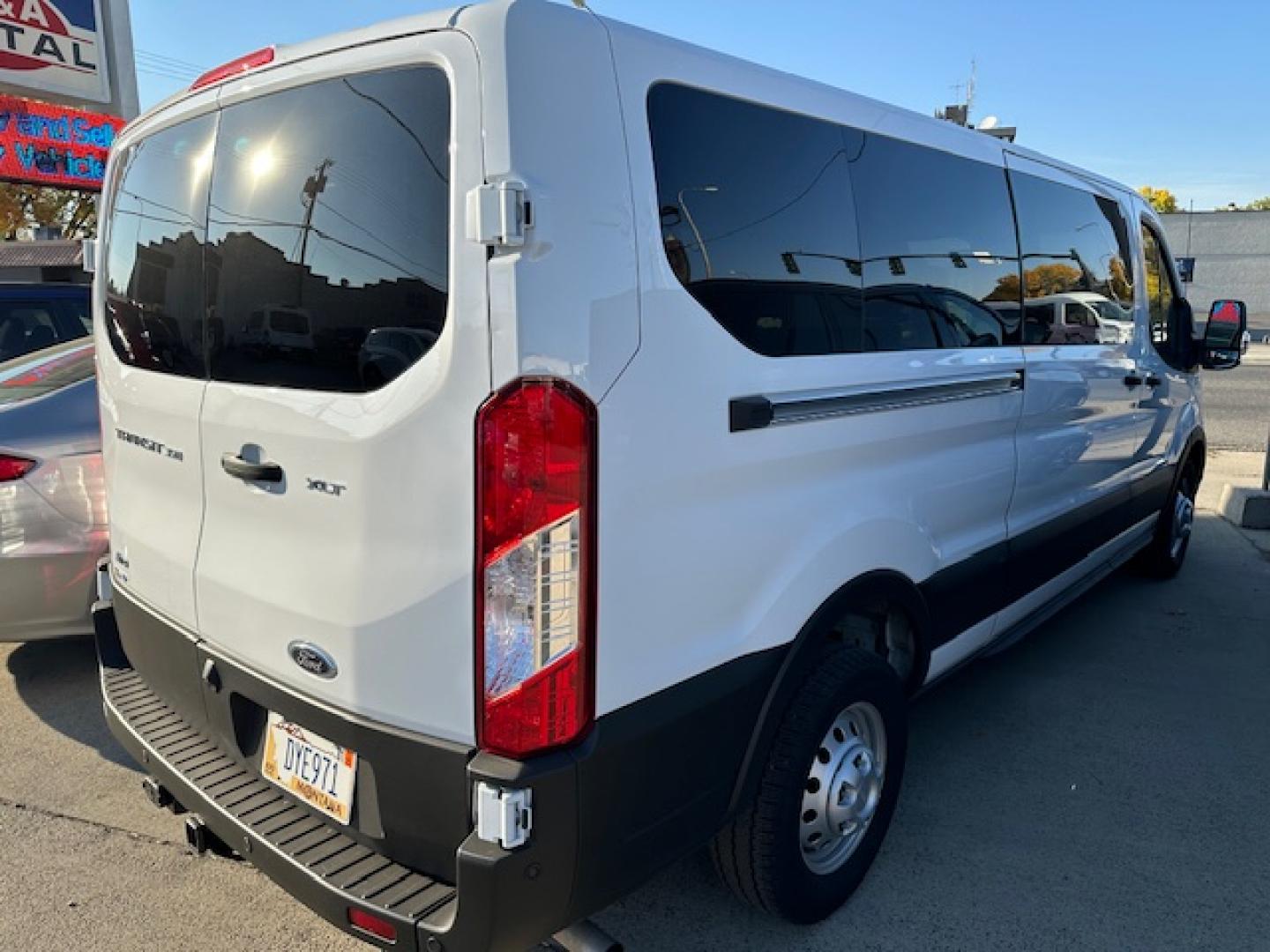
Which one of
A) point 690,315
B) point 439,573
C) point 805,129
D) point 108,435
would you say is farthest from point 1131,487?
point 108,435

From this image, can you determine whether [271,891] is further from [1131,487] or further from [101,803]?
[1131,487]

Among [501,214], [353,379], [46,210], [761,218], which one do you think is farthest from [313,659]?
[46,210]

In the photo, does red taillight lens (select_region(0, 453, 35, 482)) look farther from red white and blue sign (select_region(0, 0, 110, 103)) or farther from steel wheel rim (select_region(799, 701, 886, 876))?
red white and blue sign (select_region(0, 0, 110, 103))

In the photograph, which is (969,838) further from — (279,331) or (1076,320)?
(279,331)

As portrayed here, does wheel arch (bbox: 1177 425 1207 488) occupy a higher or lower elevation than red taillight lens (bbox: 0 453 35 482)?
lower

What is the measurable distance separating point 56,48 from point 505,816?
12727mm

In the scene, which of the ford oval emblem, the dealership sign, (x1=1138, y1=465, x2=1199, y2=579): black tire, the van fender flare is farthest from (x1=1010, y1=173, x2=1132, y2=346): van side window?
the dealership sign

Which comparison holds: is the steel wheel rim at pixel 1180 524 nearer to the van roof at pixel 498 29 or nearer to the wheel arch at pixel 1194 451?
the wheel arch at pixel 1194 451

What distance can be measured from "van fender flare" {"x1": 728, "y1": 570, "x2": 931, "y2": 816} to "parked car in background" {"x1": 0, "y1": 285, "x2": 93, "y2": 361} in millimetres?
4800

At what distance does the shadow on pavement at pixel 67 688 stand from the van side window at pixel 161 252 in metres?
1.81

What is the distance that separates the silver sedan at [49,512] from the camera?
3.52 metres

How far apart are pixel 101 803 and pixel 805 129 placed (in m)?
3.15

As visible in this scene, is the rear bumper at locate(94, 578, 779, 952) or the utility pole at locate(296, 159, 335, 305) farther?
the utility pole at locate(296, 159, 335, 305)

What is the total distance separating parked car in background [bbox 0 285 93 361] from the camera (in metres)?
5.29
